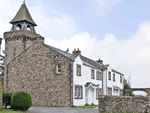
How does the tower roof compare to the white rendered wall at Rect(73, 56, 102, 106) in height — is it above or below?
above

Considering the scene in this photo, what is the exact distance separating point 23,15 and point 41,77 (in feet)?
72.4

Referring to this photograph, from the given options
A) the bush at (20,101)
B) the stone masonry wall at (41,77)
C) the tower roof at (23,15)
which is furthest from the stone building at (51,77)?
the tower roof at (23,15)

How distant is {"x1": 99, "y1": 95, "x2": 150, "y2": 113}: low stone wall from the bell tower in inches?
1117

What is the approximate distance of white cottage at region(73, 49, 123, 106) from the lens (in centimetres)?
2953

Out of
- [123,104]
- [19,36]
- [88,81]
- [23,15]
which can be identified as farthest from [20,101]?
[23,15]

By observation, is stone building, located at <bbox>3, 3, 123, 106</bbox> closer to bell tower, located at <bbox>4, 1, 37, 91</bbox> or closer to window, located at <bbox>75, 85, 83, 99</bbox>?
window, located at <bbox>75, 85, 83, 99</bbox>

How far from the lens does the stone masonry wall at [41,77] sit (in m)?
28.9

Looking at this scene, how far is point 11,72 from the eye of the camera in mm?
32625

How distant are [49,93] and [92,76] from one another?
8227 millimetres

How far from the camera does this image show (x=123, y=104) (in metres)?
18.7

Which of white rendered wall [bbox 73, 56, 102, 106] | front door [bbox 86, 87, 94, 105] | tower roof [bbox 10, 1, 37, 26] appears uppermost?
tower roof [bbox 10, 1, 37, 26]

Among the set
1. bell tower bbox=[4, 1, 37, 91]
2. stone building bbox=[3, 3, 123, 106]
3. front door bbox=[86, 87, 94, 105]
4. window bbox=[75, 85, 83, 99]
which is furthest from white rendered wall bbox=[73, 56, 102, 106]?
bell tower bbox=[4, 1, 37, 91]

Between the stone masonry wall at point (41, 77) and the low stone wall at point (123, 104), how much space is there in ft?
29.9

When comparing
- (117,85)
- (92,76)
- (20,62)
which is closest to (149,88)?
(117,85)
